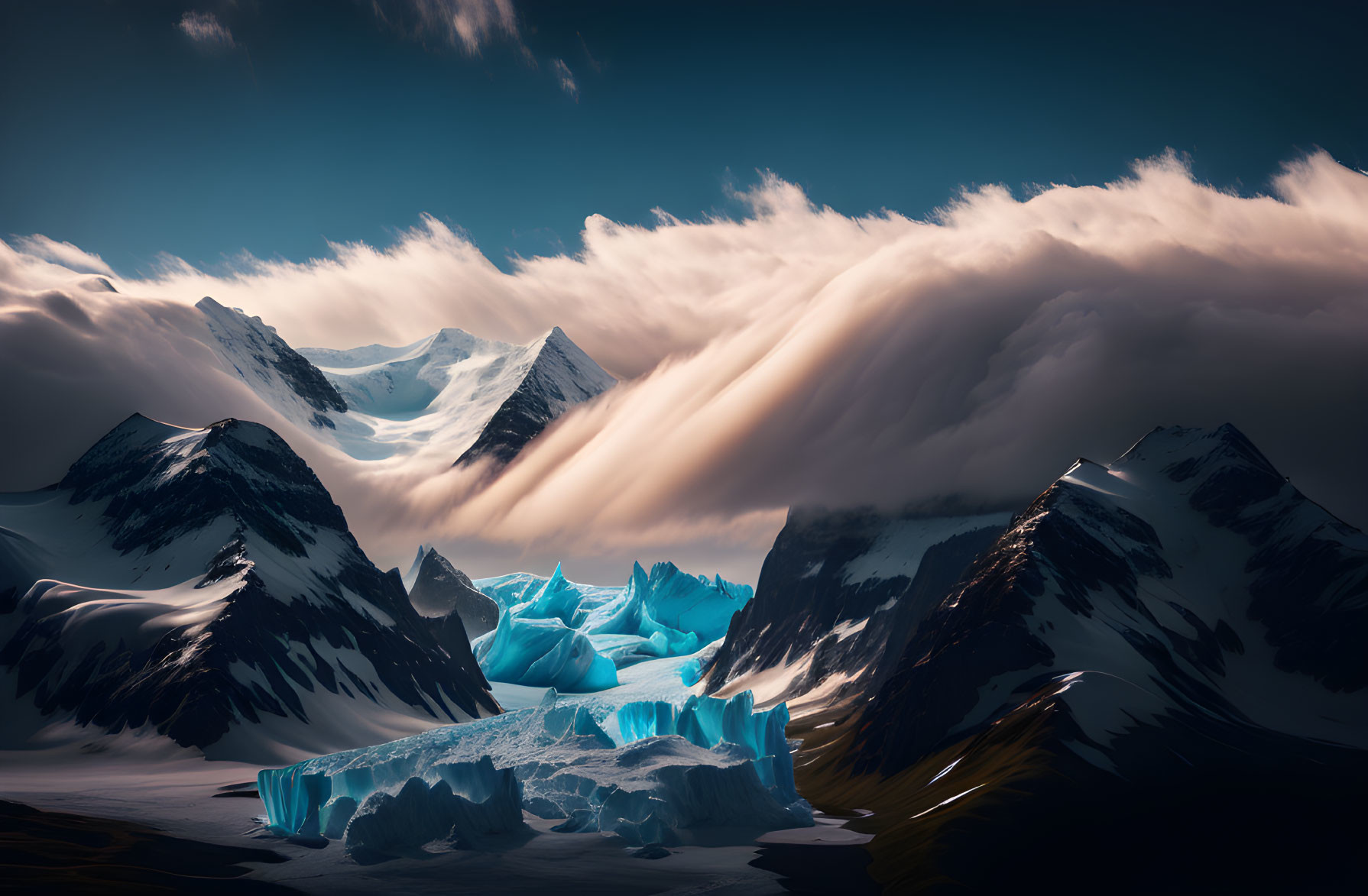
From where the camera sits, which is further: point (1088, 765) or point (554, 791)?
point (1088, 765)

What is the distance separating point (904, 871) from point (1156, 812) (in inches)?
1452

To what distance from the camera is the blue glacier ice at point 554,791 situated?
112375mm

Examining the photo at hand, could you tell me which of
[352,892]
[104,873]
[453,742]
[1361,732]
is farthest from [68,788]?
[1361,732]

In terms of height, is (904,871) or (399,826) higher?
(399,826)

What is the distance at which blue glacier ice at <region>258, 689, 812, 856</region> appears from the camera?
112 meters

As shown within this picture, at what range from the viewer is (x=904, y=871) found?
102 m

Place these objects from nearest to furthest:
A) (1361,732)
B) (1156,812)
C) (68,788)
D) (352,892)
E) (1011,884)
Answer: (352,892) → (1011,884) → (1156,812) → (68,788) → (1361,732)

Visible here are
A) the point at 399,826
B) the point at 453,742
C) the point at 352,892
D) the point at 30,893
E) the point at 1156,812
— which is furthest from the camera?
the point at 453,742

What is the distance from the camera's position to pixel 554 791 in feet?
416

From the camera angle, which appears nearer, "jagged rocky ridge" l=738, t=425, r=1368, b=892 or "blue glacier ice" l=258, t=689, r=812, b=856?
"jagged rocky ridge" l=738, t=425, r=1368, b=892

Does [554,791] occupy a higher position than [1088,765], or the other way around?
[554,791]

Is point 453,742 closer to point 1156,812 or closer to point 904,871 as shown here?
point 904,871

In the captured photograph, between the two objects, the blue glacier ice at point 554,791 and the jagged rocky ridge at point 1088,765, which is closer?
the jagged rocky ridge at point 1088,765

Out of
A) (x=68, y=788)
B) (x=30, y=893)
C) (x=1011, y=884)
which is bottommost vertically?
(x=1011, y=884)
